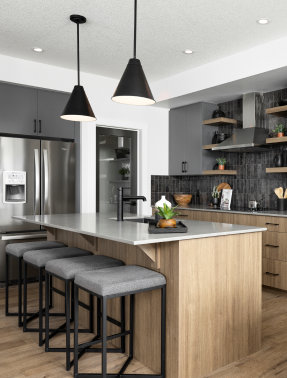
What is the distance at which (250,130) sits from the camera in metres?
4.83

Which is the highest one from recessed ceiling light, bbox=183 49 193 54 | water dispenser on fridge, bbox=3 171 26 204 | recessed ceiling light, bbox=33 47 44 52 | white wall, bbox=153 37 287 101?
recessed ceiling light, bbox=183 49 193 54

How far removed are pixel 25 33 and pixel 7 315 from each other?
8.89 feet

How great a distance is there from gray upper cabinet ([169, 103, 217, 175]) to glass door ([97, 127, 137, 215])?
2.08ft

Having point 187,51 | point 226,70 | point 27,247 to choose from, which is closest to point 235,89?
point 226,70

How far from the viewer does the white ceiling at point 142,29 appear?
3145 mm

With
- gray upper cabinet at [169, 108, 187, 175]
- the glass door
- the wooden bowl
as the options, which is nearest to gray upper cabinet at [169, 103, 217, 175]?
gray upper cabinet at [169, 108, 187, 175]

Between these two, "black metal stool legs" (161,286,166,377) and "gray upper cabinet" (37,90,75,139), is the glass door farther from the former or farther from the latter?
"black metal stool legs" (161,286,166,377)

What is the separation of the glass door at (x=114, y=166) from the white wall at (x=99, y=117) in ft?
0.46

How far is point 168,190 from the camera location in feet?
19.9

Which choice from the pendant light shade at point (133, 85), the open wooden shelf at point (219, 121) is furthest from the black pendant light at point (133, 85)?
the open wooden shelf at point (219, 121)

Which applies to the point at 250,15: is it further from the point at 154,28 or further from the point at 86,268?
the point at 86,268

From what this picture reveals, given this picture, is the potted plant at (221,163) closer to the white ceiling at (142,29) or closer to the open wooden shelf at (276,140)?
the open wooden shelf at (276,140)

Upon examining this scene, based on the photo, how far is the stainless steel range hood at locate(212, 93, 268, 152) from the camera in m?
4.72

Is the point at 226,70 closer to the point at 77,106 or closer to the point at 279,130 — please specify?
the point at 279,130
